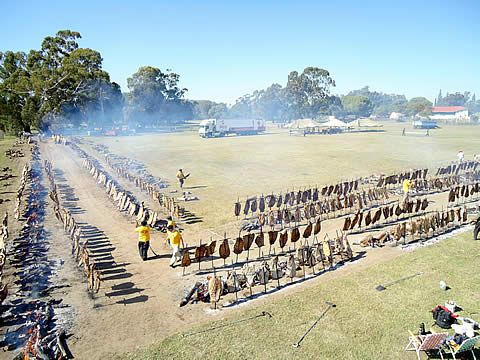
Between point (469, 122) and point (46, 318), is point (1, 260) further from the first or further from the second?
point (469, 122)

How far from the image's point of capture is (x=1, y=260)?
10.9 m

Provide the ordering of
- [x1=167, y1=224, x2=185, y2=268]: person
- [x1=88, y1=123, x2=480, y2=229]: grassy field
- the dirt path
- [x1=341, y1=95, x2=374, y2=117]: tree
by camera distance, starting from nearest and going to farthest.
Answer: the dirt path < [x1=167, y1=224, x2=185, y2=268]: person < [x1=88, y1=123, x2=480, y2=229]: grassy field < [x1=341, y1=95, x2=374, y2=117]: tree

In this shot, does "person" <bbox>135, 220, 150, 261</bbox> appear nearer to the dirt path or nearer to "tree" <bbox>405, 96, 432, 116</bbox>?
the dirt path

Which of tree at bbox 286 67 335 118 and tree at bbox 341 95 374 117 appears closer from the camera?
tree at bbox 286 67 335 118

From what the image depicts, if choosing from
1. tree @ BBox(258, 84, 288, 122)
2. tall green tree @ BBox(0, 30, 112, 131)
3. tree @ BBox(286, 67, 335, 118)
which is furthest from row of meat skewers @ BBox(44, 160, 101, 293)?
tree @ BBox(258, 84, 288, 122)

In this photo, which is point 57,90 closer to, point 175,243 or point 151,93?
point 151,93

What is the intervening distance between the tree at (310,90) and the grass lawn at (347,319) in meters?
87.6

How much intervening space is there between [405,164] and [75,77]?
2074 inches

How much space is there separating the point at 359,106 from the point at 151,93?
73.3 m

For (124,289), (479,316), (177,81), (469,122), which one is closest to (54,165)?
(124,289)

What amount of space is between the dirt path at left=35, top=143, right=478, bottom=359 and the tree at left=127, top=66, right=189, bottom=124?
68508 mm

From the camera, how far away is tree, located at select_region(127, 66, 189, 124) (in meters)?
79.5

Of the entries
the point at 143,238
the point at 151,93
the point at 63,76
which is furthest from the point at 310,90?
the point at 143,238

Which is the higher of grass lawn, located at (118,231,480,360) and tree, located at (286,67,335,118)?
tree, located at (286,67,335,118)
